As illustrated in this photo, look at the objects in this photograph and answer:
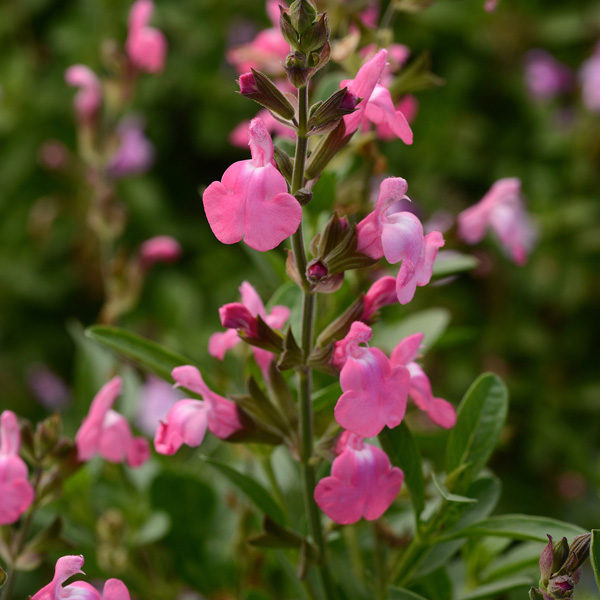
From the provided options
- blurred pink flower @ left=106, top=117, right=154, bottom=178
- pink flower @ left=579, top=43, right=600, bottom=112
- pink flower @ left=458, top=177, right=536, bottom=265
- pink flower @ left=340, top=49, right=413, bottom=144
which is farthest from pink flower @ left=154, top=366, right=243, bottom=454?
pink flower @ left=579, top=43, right=600, bottom=112

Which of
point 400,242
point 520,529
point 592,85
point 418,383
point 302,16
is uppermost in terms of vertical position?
point 302,16

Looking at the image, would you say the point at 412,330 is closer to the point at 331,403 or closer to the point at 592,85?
the point at 331,403

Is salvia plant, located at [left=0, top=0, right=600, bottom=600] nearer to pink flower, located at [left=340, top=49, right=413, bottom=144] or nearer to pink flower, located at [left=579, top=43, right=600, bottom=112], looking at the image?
pink flower, located at [left=340, top=49, right=413, bottom=144]

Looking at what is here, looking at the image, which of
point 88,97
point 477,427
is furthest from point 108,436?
point 88,97

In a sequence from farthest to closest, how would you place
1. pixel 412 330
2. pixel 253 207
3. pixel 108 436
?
1. pixel 412 330
2. pixel 108 436
3. pixel 253 207

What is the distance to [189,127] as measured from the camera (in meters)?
2.09

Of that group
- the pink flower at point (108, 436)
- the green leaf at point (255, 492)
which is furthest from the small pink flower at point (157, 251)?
the green leaf at point (255, 492)

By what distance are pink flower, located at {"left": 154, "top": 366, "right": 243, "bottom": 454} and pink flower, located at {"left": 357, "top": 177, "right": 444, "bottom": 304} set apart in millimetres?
156

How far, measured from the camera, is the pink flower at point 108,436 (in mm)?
652

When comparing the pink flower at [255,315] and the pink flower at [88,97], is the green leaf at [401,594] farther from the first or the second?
the pink flower at [88,97]

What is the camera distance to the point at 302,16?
0.46 metres

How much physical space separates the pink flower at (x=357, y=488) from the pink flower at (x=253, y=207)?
0.51 feet

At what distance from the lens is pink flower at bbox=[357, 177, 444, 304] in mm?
454

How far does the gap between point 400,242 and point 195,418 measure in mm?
196
